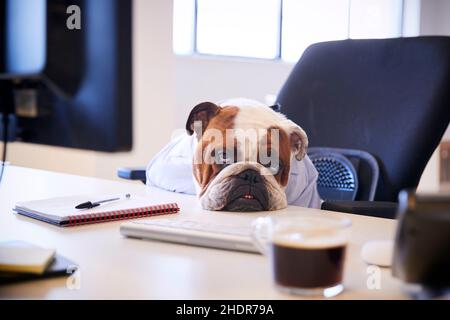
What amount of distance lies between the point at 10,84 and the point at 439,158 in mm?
5456

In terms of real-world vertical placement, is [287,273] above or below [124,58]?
below

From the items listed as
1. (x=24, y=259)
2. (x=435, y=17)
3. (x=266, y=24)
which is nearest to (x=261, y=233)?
(x=24, y=259)

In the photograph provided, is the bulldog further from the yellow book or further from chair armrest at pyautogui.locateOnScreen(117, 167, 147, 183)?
the yellow book

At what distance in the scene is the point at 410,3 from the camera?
5723mm

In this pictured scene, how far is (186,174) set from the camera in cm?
141

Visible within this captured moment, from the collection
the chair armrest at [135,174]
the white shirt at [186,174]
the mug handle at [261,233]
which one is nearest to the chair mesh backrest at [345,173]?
the white shirt at [186,174]

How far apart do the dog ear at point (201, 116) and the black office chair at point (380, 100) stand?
0.37 meters

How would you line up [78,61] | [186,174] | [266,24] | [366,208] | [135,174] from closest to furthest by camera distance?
1. [78,61]
2. [366,208]
3. [186,174]
4. [135,174]
5. [266,24]

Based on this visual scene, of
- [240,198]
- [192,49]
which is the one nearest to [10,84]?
[240,198]

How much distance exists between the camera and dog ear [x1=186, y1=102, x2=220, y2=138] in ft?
4.09

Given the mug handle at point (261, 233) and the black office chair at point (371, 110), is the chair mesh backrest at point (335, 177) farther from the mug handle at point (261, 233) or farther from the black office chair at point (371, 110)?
the mug handle at point (261, 233)

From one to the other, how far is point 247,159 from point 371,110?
46cm

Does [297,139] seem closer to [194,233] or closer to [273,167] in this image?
[273,167]

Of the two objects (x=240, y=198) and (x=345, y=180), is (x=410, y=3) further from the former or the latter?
(x=240, y=198)
